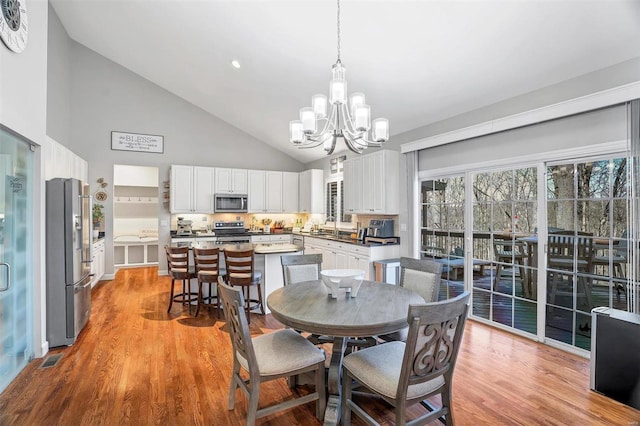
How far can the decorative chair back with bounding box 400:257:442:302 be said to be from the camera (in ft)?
9.39

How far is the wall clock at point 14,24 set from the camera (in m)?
2.37

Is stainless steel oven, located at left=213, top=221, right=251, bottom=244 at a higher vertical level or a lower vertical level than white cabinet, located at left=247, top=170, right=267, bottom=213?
lower

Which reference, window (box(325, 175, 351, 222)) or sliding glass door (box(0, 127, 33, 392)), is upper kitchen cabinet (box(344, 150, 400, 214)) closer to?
window (box(325, 175, 351, 222))

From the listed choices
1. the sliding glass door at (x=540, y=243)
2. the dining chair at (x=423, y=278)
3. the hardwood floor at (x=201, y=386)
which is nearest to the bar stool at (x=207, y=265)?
the hardwood floor at (x=201, y=386)

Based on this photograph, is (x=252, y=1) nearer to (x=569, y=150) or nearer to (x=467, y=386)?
(x=569, y=150)

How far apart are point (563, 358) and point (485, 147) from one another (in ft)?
7.64

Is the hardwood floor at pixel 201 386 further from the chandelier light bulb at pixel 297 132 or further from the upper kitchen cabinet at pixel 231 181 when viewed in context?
the upper kitchen cabinet at pixel 231 181

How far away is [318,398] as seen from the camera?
2.18 metres

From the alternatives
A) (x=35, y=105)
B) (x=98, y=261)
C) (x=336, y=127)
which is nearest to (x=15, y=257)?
(x=35, y=105)

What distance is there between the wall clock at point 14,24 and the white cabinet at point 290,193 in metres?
5.41

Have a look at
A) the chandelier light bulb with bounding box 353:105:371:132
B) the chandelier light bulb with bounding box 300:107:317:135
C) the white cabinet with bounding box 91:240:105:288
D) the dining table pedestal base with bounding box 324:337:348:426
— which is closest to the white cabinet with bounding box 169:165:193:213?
the white cabinet with bounding box 91:240:105:288

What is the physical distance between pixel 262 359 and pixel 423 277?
1.61m

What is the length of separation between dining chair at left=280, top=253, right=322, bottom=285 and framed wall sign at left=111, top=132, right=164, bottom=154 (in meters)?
5.23

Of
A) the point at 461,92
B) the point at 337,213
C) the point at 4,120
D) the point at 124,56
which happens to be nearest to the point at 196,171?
the point at 124,56
